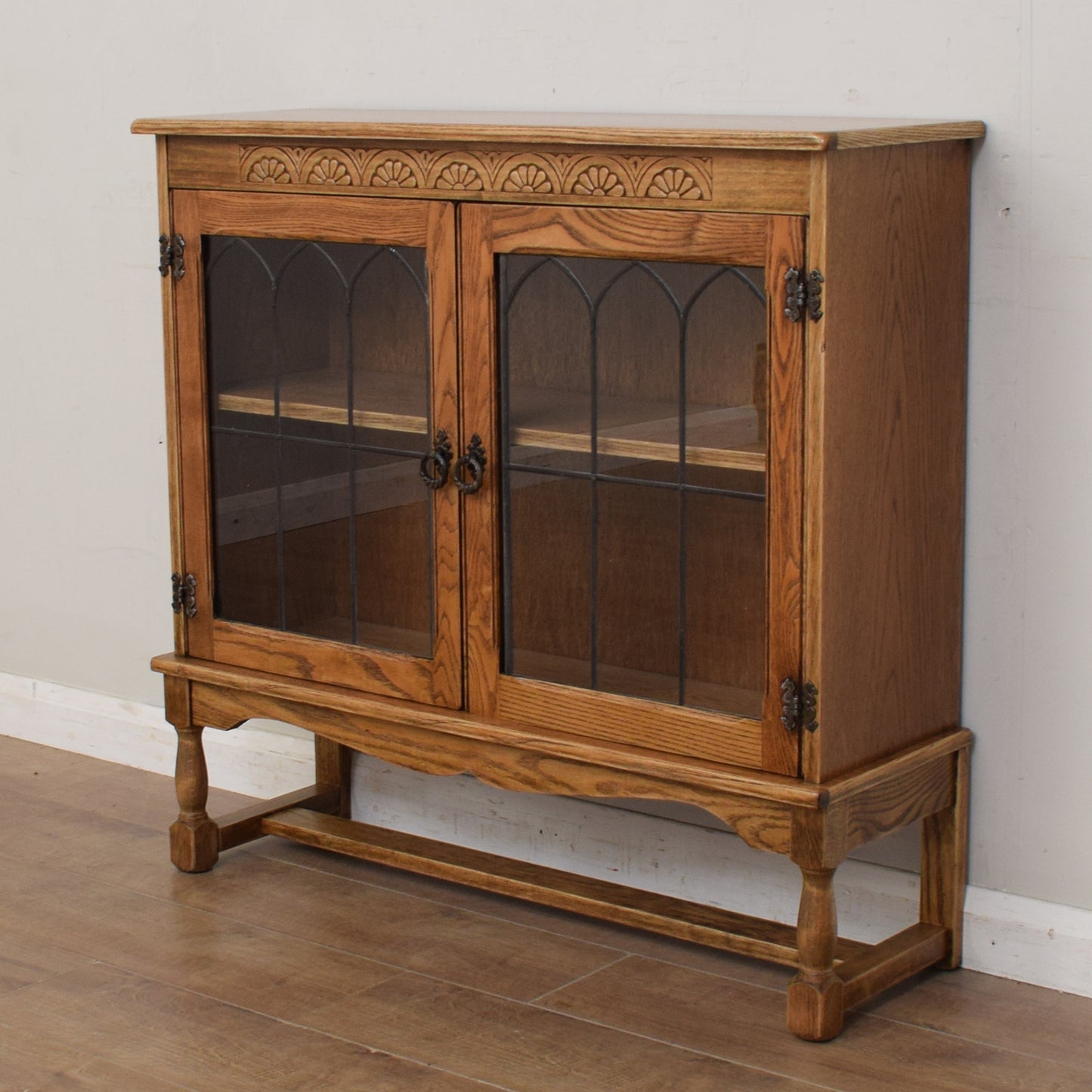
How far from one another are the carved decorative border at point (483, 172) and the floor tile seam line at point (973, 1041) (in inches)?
44.0

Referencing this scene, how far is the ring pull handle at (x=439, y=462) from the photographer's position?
2479 millimetres

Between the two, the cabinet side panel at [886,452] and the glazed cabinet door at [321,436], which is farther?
the glazed cabinet door at [321,436]

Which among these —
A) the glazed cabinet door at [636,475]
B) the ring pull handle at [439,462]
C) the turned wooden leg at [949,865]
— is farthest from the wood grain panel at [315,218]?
the turned wooden leg at [949,865]

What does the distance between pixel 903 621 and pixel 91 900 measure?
136 cm

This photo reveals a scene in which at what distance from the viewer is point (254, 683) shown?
2750 mm

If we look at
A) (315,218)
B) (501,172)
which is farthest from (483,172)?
(315,218)

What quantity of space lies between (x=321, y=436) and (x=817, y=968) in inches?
40.9

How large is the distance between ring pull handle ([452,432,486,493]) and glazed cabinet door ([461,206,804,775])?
0.5 inches

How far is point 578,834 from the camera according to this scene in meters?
2.91

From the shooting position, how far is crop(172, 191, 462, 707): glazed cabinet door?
2494 millimetres

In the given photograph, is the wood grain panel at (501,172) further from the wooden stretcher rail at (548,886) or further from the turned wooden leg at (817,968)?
the wooden stretcher rail at (548,886)

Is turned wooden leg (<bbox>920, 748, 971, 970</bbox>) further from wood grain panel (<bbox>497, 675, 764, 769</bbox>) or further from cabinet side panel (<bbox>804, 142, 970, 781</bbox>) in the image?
wood grain panel (<bbox>497, 675, 764, 769</bbox>)

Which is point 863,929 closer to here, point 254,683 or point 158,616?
point 254,683

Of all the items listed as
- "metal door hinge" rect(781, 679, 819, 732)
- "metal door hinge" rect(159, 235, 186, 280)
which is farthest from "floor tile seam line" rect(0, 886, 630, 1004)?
"metal door hinge" rect(159, 235, 186, 280)
